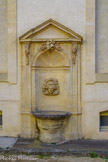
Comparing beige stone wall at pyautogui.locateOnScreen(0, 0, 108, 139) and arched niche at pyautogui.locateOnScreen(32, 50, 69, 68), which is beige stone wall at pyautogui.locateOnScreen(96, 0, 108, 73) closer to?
beige stone wall at pyautogui.locateOnScreen(0, 0, 108, 139)

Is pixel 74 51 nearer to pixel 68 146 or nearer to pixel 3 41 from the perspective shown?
pixel 3 41

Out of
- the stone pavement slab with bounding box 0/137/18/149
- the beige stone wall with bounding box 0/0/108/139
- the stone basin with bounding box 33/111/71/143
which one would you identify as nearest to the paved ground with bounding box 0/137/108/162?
the stone pavement slab with bounding box 0/137/18/149

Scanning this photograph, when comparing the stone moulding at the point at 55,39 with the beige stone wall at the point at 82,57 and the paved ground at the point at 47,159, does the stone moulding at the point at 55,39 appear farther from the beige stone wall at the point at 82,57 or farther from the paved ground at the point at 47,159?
the paved ground at the point at 47,159

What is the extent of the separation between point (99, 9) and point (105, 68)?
255cm

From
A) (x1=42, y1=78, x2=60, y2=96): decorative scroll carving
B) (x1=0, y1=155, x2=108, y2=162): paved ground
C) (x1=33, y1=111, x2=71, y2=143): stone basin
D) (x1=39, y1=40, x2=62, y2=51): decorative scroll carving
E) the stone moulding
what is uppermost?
the stone moulding

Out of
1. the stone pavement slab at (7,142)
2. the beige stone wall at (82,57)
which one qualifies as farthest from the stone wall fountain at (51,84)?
the stone pavement slab at (7,142)

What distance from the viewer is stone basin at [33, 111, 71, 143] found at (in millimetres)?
6961

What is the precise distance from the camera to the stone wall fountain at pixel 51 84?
285 inches

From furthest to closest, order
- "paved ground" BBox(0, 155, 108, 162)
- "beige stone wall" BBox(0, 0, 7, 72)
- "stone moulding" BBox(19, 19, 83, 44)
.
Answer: "beige stone wall" BBox(0, 0, 7, 72), "stone moulding" BBox(19, 19, 83, 44), "paved ground" BBox(0, 155, 108, 162)

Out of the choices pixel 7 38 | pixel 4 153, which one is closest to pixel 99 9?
pixel 7 38

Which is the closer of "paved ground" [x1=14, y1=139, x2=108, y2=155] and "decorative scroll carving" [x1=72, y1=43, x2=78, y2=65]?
"paved ground" [x1=14, y1=139, x2=108, y2=155]

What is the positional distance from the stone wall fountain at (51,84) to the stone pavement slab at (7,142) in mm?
605

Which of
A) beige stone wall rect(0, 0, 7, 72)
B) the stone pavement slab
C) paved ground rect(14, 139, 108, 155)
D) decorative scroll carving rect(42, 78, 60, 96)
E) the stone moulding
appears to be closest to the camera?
paved ground rect(14, 139, 108, 155)

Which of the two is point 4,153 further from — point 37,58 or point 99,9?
point 99,9
